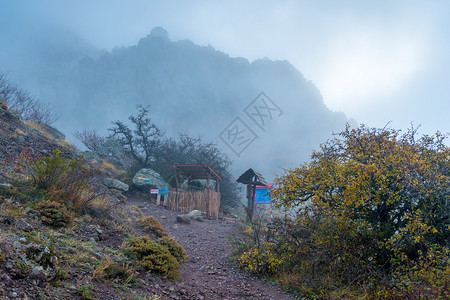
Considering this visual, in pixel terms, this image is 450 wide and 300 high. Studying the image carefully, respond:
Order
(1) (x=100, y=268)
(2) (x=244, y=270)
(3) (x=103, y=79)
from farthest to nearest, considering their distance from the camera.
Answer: (3) (x=103, y=79) < (2) (x=244, y=270) < (1) (x=100, y=268)

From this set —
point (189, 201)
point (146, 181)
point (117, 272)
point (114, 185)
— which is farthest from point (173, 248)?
point (146, 181)

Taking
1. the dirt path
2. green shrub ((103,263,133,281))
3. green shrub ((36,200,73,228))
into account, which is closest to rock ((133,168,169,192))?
the dirt path

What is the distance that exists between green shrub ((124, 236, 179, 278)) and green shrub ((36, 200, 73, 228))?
117cm

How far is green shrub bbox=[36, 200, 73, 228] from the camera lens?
4711mm

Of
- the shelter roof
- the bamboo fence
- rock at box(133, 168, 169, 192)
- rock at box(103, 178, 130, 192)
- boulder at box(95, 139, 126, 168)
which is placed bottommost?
the bamboo fence

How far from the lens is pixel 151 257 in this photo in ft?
15.2

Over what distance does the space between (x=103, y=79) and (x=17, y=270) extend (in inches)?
5077

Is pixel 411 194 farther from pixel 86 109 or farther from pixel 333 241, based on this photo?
pixel 86 109

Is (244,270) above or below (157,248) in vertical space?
below

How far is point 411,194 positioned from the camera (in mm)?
4758

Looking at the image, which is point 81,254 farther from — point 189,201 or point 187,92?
point 187,92

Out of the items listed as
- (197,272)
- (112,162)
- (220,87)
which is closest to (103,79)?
(220,87)

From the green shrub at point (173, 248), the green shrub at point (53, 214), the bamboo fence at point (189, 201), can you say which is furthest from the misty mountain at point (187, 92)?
the green shrub at point (53, 214)

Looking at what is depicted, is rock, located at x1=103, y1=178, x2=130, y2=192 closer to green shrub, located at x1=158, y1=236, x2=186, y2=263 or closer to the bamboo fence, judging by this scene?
the bamboo fence
